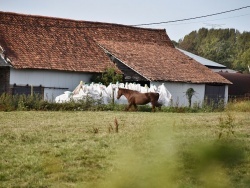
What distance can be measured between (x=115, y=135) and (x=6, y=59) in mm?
16498

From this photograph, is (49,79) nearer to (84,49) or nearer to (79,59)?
(79,59)


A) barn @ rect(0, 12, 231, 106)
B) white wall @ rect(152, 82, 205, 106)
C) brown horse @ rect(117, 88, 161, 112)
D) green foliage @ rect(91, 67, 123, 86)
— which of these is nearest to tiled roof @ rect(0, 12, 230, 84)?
barn @ rect(0, 12, 231, 106)

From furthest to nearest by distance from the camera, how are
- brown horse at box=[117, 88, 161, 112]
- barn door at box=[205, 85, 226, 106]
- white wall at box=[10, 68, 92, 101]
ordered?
1. barn door at box=[205, 85, 226, 106]
2. white wall at box=[10, 68, 92, 101]
3. brown horse at box=[117, 88, 161, 112]

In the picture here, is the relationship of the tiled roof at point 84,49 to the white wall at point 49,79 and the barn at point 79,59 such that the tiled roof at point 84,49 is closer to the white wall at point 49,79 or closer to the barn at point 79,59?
the barn at point 79,59

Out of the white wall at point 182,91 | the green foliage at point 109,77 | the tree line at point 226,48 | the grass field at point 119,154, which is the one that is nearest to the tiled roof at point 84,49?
the white wall at point 182,91

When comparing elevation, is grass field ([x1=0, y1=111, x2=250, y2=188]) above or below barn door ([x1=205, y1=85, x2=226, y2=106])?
below

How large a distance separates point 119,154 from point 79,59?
95.6ft

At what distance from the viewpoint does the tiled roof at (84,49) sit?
29328 millimetres

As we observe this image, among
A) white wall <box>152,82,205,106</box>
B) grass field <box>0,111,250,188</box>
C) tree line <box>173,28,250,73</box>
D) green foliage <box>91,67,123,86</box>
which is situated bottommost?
grass field <box>0,111,250,188</box>

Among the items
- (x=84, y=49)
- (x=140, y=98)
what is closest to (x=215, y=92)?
(x=84, y=49)

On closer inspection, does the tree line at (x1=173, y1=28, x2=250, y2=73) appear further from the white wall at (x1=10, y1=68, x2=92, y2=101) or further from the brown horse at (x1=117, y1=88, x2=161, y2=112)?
the brown horse at (x1=117, y1=88, x2=161, y2=112)

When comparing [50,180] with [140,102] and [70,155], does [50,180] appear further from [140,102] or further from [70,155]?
[140,102]

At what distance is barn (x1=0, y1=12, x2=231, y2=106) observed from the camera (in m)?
28.2

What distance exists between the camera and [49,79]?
29000mm
